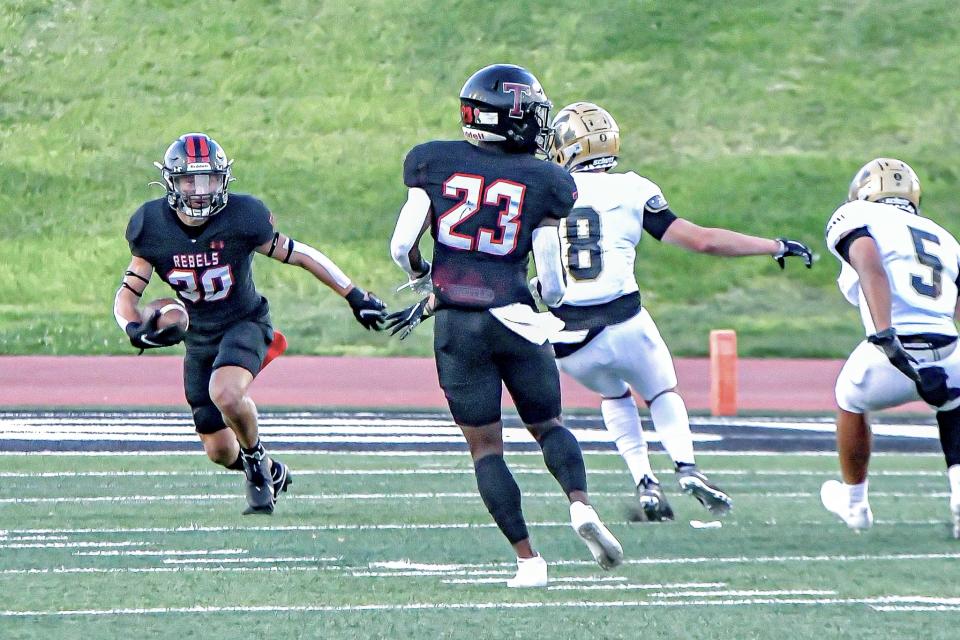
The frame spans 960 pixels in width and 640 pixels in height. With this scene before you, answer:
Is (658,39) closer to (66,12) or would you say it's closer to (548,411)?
(66,12)

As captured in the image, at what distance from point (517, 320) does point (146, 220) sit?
8.72 ft

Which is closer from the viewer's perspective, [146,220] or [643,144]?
[146,220]

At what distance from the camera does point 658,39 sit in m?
27.9

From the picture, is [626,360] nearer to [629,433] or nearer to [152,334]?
[629,433]

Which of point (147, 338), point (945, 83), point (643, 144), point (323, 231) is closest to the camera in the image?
point (147, 338)

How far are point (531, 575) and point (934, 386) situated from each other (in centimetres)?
212

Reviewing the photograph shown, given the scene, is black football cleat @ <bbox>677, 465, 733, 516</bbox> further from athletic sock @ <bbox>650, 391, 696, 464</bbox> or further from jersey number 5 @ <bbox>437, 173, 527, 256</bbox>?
jersey number 5 @ <bbox>437, 173, 527, 256</bbox>

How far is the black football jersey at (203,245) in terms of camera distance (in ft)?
25.7

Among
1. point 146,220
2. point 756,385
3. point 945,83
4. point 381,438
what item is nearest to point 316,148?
Result: point 945,83

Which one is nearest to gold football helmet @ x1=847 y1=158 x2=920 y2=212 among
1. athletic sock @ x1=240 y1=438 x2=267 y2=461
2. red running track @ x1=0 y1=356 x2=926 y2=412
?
athletic sock @ x1=240 y1=438 x2=267 y2=461

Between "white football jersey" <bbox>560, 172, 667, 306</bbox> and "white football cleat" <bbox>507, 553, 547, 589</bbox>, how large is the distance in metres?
2.14

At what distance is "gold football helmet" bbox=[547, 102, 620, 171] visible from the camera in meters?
7.77

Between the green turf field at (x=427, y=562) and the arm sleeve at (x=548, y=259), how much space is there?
100 cm

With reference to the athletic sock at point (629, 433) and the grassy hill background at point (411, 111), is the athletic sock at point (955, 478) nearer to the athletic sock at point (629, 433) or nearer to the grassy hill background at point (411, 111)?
the athletic sock at point (629, 433)
